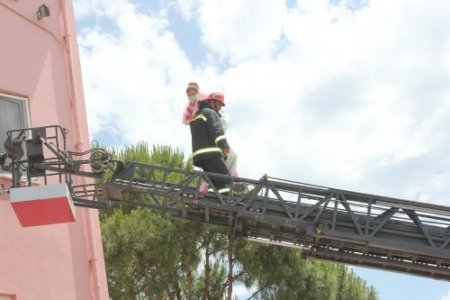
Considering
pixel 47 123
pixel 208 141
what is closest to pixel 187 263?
pixel 47 123

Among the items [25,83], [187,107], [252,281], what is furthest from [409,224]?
[252,281]

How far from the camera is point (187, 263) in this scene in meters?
18.5

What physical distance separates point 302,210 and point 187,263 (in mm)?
10810

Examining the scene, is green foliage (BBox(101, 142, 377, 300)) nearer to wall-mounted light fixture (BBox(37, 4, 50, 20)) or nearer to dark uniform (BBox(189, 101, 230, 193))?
wall-mounted light fixture (BBox(37, 4, 50, 20))

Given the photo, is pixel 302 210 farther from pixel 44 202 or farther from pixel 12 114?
pixel 12 114

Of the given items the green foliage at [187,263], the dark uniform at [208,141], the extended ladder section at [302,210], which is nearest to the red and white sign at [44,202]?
the extended ladder section at [302,210]

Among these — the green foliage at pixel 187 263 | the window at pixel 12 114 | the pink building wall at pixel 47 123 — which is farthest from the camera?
the green foliage at pixel 187 263

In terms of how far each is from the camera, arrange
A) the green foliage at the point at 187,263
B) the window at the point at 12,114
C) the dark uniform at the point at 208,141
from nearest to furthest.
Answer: the dark uniform at the point at 208,141 → the window at the point at 12,114 → the green foliage at the point at 187,263

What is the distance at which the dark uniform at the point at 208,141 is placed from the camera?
841 centimetres

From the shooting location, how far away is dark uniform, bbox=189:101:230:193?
27.6 feet

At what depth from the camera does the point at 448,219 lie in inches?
317

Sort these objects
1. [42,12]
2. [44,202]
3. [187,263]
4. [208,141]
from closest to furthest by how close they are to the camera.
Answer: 1. [44,202]
2. [208,141]
3. [42,12]
4. [187,263]

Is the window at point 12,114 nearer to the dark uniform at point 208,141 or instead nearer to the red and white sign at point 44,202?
the red and white sign at point 44,202

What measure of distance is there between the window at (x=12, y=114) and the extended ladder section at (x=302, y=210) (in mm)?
1643
